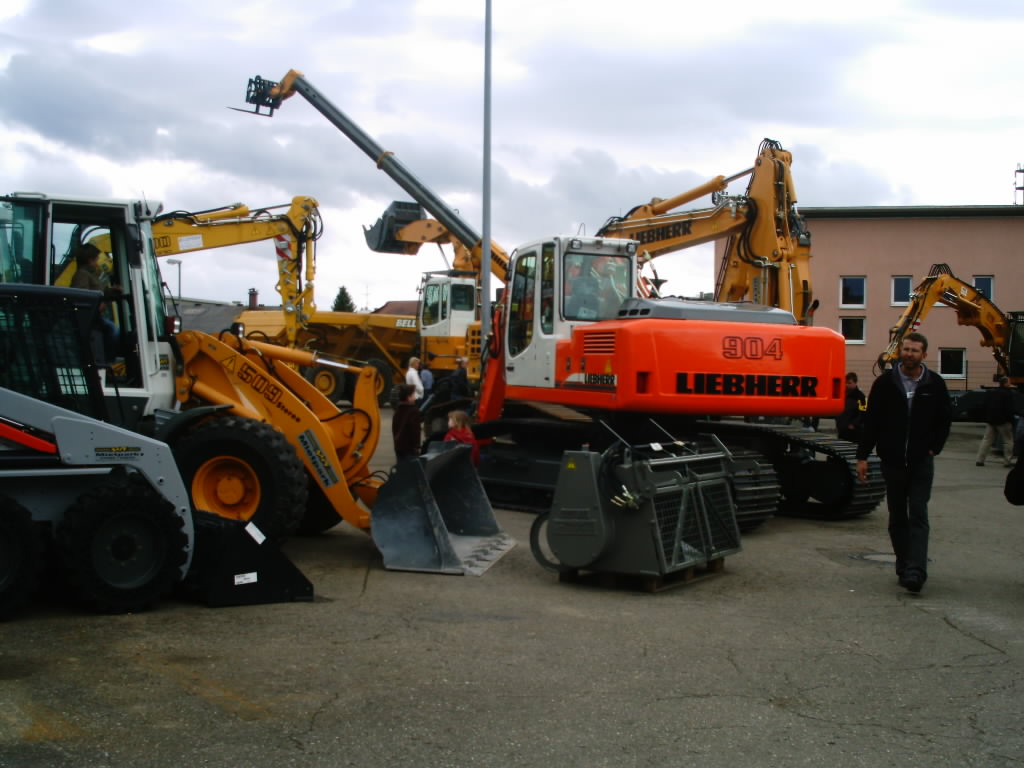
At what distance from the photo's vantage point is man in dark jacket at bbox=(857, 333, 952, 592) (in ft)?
27.2

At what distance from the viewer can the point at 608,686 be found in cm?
576

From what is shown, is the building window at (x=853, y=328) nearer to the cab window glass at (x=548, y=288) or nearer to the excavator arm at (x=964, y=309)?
the excavator arm at (x=964, y=309)

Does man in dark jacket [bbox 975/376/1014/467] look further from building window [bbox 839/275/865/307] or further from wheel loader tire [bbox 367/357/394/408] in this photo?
building window [bbox 839/275/865/307]

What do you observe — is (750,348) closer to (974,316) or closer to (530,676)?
(530,676)

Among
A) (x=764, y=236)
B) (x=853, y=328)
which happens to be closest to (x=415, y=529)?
(x=764, y=236)

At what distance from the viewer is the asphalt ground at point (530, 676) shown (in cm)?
481

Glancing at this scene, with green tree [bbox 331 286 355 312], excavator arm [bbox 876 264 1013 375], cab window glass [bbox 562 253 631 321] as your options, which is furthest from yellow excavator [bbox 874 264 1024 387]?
green tree [bbox 331 286 355 312]

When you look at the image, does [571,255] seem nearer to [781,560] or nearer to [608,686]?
[781,560]

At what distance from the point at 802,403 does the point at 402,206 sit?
1781cm

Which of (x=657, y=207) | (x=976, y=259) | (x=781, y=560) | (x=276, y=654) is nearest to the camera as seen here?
(x=276, y=654)

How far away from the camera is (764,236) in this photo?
51.5ft

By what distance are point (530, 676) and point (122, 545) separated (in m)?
2.88

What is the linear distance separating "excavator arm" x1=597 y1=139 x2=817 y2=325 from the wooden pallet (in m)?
7.21

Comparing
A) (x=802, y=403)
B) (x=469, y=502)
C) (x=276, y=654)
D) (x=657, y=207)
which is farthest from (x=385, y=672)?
(x=657, y=207)
